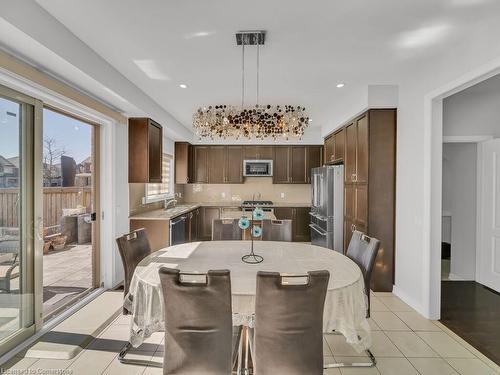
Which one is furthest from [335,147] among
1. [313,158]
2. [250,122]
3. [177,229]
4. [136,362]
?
[136,362]

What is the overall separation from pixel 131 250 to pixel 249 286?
4.03 feet

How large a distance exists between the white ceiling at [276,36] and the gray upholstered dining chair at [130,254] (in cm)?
166

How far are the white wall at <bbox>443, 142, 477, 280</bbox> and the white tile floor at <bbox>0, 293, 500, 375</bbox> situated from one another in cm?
169

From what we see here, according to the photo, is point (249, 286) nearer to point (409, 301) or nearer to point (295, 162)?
point (409, 301)

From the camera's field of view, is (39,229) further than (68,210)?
No

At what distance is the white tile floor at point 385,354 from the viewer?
200 cm

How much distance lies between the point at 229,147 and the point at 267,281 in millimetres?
4994

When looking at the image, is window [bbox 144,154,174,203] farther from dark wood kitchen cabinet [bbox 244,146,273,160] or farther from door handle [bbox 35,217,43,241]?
door handle [bbox 35,217,43,241]

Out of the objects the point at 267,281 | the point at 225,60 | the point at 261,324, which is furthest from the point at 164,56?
the point at 261,324

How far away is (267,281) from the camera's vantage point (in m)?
1.39

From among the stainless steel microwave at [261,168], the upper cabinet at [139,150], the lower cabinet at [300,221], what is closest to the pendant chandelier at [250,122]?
the upper cabinet at [139,150]

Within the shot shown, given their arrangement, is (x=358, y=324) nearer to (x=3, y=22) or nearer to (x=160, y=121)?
(x=3, y=22)

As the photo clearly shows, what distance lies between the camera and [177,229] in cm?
429

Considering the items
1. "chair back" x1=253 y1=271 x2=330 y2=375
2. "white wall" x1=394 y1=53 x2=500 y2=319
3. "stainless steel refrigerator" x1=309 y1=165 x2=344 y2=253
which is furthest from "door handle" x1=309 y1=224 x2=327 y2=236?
"chair back" x1=253 y1=271 x2=330 y2=375
